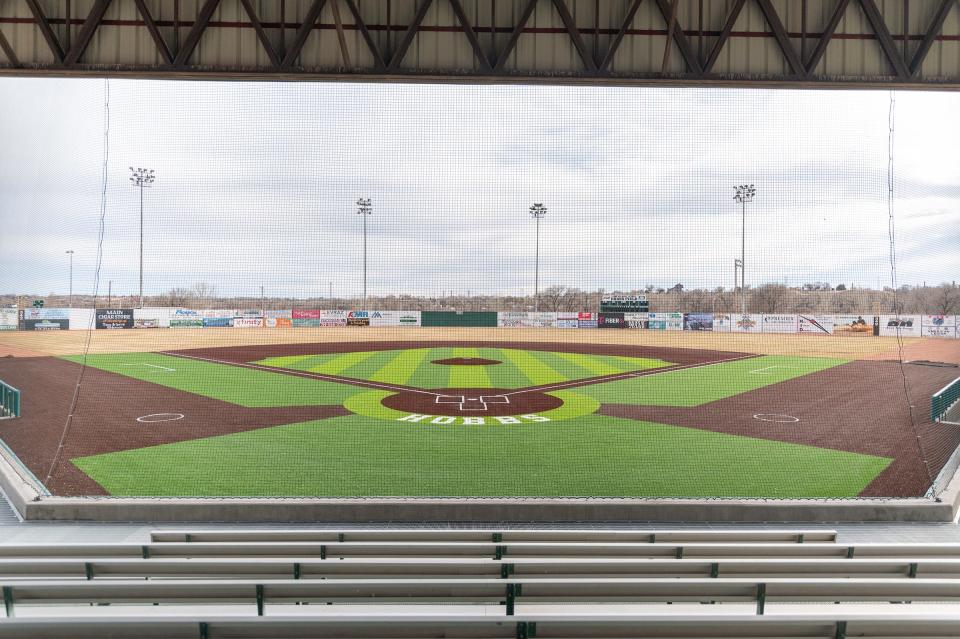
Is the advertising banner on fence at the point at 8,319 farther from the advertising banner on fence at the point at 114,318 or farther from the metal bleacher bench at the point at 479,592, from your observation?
the metal bleacher bench at the point at 479,592

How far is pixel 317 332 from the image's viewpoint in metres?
40.0

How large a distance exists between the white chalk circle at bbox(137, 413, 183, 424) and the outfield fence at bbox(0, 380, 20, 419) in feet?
8.43

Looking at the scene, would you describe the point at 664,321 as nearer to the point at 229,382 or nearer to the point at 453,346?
the point at 453,346

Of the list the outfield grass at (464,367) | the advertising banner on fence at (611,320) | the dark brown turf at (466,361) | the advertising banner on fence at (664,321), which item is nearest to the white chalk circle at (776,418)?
the outfield grass at (464,367)

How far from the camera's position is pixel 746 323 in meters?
39.0

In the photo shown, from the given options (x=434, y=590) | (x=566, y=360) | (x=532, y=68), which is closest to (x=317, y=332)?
(x=566, y=360)

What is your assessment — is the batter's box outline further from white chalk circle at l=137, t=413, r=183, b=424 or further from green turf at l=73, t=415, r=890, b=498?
white chalk circle at l=137, t=413, r=183, b=424

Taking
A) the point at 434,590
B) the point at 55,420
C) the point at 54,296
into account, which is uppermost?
the point at 54,296

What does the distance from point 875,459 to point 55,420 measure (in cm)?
1577

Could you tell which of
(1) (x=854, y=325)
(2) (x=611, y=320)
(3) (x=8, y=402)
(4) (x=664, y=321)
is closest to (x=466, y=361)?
(3) (x=8, y=402)

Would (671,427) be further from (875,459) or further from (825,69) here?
(825,69)

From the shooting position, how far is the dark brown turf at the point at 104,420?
8.92 metres

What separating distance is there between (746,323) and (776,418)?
29.6 m

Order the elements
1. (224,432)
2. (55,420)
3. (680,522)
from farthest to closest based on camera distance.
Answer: (55,420), (224,432), (680,522)
